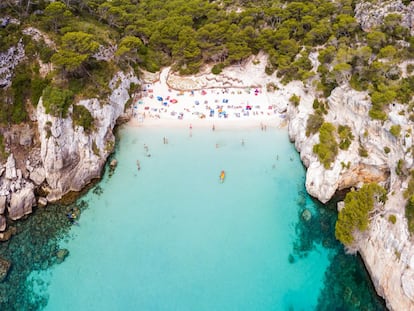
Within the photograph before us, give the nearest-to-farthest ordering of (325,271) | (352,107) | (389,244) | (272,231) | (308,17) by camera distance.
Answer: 1. (389,244)
2. (325,271)
3. (272,231)
4. (352,107)
5. (308,17)

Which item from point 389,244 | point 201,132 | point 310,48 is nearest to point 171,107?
point 201,132

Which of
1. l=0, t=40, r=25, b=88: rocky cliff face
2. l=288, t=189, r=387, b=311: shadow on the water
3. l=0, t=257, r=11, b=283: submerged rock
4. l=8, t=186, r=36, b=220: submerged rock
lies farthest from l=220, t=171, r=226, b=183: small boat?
l=0, t=40, r=25, b=88: rocky cliff face

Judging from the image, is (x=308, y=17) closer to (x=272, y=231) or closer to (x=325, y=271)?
(x=272, y=231)

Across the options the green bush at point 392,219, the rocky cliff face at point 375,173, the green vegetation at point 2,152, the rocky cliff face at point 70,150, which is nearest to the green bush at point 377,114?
the rocky cliff face at point 375,173

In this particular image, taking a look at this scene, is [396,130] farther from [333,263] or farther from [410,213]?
[333,263]

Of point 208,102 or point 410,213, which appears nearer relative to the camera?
point 410,213

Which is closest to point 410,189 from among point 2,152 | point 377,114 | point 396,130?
point 396,130

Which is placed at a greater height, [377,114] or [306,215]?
[377,114]
